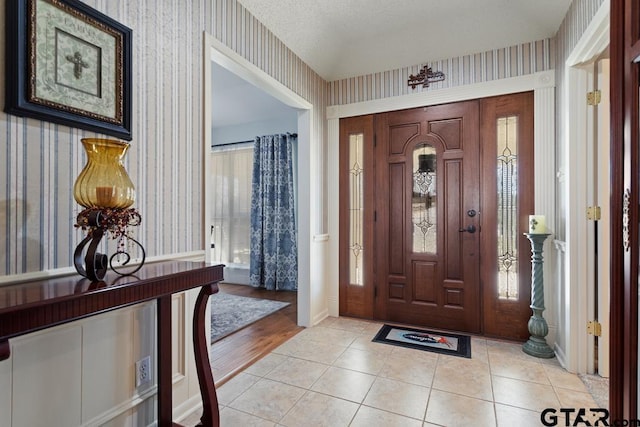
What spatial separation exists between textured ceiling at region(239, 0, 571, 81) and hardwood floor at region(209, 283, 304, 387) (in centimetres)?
263

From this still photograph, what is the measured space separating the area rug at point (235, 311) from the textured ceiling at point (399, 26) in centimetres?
271

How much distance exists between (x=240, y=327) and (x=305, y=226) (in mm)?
1196

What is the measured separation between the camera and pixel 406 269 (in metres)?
3.14

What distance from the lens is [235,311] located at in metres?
3.65

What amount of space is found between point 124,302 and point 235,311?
2.73m

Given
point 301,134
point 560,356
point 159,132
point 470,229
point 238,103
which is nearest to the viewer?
point 159,132

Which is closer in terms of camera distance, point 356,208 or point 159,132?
point 159,132

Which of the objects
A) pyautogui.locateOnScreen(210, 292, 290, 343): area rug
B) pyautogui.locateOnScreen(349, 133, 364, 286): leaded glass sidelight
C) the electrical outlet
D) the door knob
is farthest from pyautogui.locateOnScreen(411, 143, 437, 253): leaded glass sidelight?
the electrical outlet

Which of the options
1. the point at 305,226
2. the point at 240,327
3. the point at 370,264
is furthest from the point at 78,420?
the point at 370,264

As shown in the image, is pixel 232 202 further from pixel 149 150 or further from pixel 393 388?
pixel 393 388

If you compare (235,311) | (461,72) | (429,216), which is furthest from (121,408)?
(461,72)

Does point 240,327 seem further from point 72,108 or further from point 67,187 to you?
point 72,108

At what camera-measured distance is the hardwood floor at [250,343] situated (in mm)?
2296

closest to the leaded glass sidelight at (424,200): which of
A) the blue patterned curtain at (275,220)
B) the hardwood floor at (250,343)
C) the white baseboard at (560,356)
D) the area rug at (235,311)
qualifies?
the white baseboard at (560,356)
